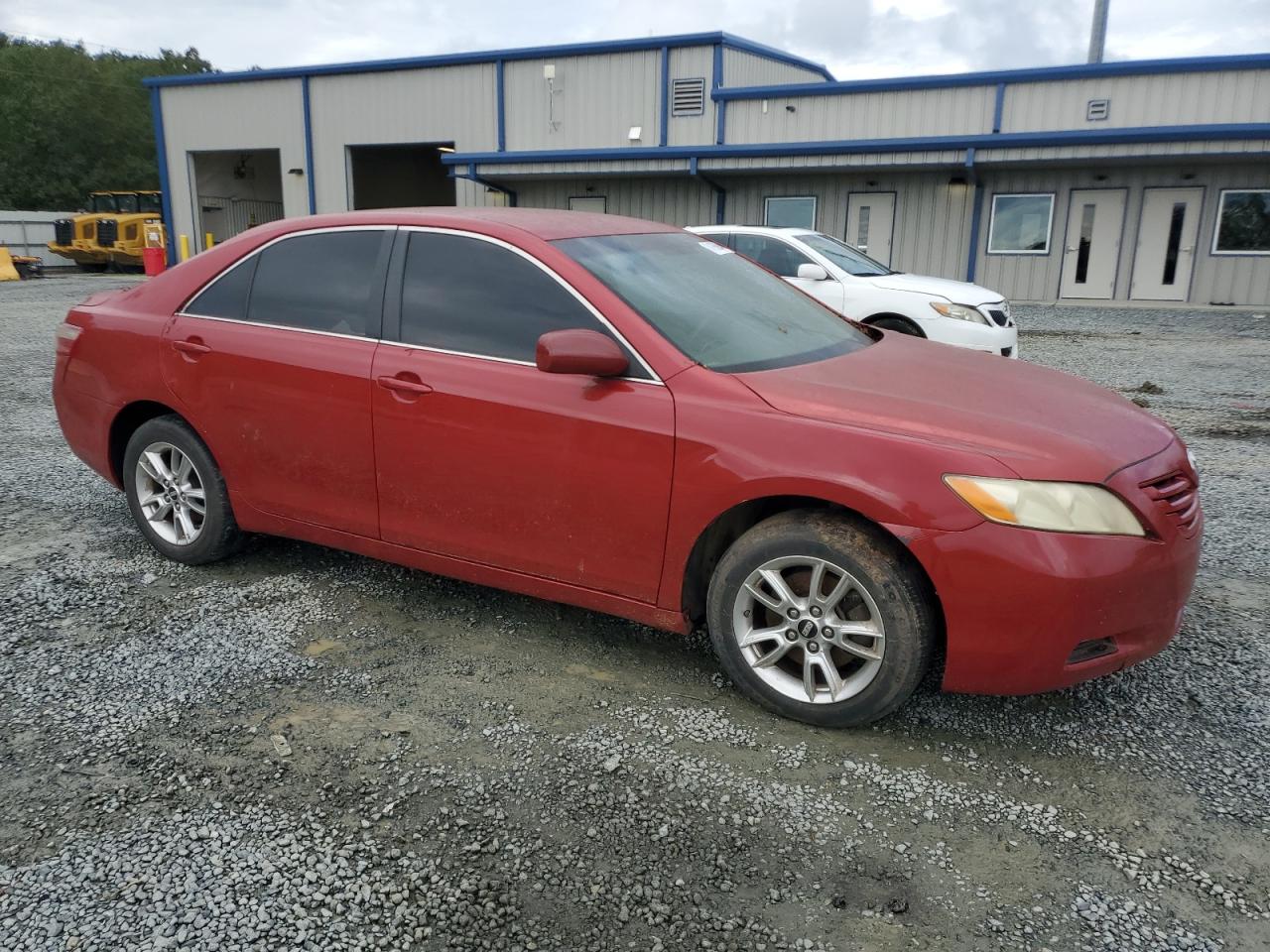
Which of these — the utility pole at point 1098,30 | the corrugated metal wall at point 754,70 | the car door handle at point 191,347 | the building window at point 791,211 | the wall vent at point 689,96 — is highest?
the utility pole at point 1098,30

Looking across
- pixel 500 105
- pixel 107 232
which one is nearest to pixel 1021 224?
pixel 500 105

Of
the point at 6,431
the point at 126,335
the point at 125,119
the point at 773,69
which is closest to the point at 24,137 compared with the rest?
the point at 125,119

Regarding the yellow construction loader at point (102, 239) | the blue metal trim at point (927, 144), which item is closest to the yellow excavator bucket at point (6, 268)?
the yellow construction loader at point (102, 239)

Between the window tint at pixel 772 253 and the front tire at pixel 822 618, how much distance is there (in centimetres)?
792

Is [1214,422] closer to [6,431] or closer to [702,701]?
[702,701]

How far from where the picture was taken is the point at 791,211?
22.5 meters

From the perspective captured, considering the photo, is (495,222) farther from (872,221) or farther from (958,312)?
(872,221)

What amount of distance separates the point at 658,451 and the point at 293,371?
172 centimetres

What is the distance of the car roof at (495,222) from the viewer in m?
3.83

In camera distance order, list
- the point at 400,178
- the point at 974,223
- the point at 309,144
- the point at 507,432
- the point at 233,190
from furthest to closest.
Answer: the point at 400,178 < the point at 233,190 < the point at 309,144 < the point at 974,223 < the point at 507,432

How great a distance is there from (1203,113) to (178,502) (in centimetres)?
2071

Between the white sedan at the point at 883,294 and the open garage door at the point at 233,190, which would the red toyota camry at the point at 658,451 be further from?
the open garage door at the point at 233,190

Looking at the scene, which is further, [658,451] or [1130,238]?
[1130,238]

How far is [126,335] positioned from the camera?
14.9 ft
